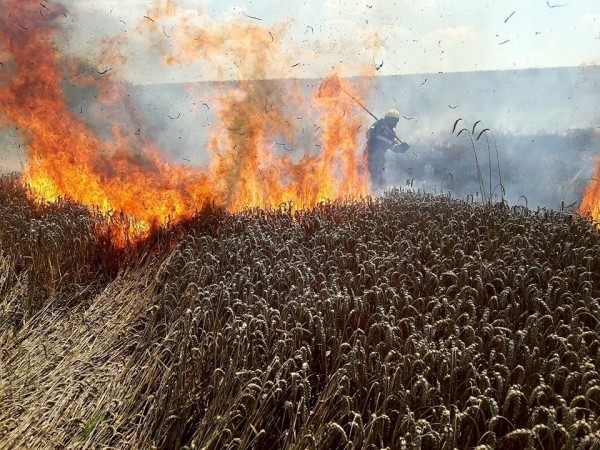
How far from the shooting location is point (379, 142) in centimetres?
1298

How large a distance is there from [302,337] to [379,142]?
30.5 feet

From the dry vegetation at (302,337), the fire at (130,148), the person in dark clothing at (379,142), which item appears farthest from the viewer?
the person in dark clothing at (379,142)

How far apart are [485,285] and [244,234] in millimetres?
3381

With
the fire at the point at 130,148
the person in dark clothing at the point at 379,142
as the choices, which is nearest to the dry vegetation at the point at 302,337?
the fire at the point at 130,148

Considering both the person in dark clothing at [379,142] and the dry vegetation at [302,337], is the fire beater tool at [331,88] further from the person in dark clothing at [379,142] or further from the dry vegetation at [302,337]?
the dry vegetation at [302,337]

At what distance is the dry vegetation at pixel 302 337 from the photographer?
3318 millimetres

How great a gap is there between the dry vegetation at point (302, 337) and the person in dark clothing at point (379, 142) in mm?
5335

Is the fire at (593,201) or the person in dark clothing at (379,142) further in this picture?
the person in dark clothing at (379,142)

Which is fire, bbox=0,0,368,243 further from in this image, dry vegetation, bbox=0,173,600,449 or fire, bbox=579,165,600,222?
fire, bbox=579,165,600,222

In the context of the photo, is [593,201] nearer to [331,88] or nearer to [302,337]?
[331,88]

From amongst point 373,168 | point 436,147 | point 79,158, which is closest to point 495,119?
point 436,147

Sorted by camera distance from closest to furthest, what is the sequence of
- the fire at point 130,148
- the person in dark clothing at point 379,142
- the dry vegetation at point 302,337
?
the dry vegetation at point 302,337
the fire at point 130,148
the person in dark clothing at point 379,142

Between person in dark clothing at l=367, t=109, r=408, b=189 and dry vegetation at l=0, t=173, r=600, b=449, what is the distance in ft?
17.5

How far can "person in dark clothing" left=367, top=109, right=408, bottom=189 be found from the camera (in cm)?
1293
